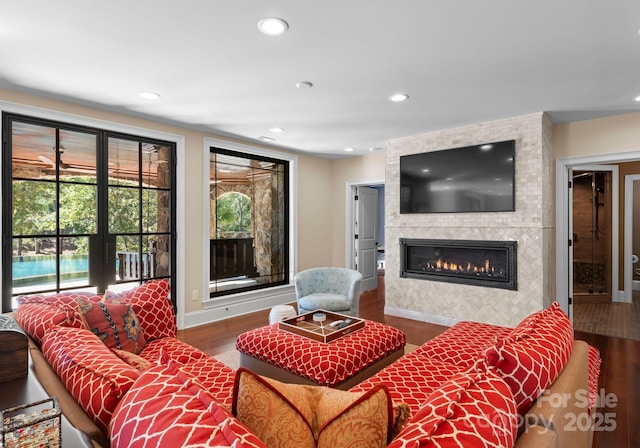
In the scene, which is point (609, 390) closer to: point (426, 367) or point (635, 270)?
point (426, 367)

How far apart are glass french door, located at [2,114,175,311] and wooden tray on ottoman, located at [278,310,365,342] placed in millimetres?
2164

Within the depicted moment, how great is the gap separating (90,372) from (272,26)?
197cm

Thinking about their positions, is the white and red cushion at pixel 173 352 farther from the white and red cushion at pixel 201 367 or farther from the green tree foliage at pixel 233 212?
the green tree foliage at pixel 233 212

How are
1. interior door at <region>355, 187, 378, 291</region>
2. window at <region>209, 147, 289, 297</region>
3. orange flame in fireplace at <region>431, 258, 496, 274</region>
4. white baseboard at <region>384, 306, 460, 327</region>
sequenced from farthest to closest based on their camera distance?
interior door at <region>355, 187, 378, 291</region>
window at <region>209, 147, 289, 297</region>
white baseboard at <region>384, 306, 460, 327</region>
orange flame in fireplace at <region>431, 258, 496, 274</region>

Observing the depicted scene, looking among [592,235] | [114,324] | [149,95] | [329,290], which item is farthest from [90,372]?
[592,235]

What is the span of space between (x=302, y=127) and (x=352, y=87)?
134 cm

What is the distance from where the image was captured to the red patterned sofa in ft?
2.66

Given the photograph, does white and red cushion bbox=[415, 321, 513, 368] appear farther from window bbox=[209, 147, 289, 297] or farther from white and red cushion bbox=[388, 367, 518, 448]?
window bbox=[209, 147, 289, 297]

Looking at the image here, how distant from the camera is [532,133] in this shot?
12.4 ft

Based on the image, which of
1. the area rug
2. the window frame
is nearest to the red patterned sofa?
the area rug

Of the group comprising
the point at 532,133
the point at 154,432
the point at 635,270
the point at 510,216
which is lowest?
the point at 635,270

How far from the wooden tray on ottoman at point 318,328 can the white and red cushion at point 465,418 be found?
152 cm

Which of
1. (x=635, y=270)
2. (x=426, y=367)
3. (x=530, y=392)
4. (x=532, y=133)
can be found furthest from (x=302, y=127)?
(x=635, y=270)

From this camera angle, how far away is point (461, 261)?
4348mm
